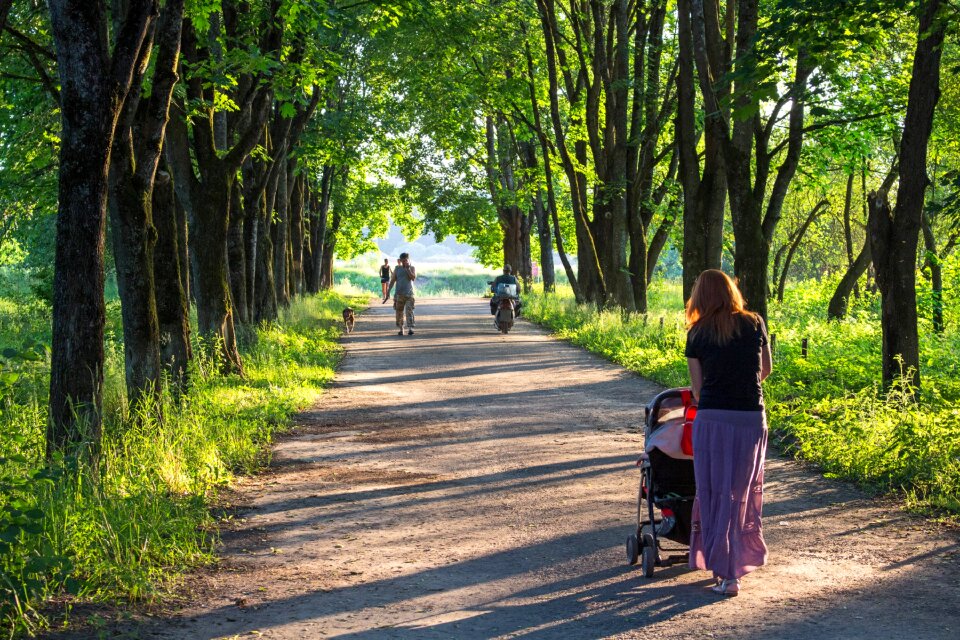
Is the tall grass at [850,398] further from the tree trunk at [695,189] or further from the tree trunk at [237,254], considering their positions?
the tree trunk at [237,254]

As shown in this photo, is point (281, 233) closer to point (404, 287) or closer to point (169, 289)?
point (404, 287)

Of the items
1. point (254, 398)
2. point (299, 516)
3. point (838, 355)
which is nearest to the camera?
point (299, 516)

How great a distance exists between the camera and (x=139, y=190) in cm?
1026

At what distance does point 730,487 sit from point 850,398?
6.97 metres

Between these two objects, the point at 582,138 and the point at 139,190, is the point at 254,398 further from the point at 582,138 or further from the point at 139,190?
the point at 582,138

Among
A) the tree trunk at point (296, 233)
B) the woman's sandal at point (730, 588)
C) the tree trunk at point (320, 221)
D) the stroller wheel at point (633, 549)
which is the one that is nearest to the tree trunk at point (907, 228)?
the stroller wheel at point (633, 549)

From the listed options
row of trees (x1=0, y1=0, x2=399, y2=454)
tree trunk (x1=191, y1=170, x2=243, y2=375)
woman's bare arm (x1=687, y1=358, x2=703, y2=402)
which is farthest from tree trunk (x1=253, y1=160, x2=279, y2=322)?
woman's bare arm (x1=687, y1=358, x2=703, y2=402)

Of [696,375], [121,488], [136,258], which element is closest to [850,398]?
[696,375]

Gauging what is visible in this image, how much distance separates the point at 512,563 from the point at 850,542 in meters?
2.34

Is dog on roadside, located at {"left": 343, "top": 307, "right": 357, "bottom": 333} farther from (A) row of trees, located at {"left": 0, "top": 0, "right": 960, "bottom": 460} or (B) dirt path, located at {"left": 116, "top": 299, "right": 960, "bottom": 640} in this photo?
(B) dirt path, located at {"left": 116, "top": 299, "right": 960, "bottom": 640}

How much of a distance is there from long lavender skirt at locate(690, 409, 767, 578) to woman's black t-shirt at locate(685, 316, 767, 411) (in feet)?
0.19

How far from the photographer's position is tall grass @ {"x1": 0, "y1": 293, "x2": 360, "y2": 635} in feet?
18.1

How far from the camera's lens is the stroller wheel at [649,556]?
20.7ft

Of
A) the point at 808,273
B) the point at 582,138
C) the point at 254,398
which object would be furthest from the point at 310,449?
the point at 808,273
